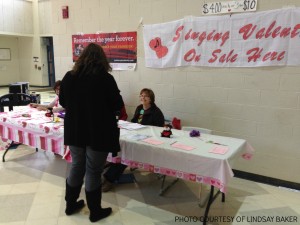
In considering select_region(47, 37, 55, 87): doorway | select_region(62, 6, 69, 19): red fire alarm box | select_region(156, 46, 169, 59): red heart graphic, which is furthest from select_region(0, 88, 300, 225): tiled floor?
select_region(47, 37, 55, 87): doorway

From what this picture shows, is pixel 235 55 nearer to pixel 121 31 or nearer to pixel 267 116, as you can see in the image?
pixel 267 116

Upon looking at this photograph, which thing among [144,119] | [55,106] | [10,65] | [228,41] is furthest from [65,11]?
[10,65]

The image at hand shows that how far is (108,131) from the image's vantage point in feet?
6.64

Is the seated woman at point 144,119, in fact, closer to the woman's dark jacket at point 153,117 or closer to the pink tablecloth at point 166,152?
the woman's dark jacket at point 153,117

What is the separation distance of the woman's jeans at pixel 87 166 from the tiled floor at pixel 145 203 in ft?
1.08

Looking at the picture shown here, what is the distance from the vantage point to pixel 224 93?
3051 millimetres

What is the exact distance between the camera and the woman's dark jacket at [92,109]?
195 cm

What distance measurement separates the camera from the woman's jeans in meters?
2.07

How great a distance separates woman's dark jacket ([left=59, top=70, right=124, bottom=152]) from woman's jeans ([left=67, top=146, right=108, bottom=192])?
0.24 ft

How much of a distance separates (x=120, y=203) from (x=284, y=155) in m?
1.75

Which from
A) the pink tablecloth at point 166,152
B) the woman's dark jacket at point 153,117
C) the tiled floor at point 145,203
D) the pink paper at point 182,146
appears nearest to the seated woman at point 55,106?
the pink tablecloth at point 166,152

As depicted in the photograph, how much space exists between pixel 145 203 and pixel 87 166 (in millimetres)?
741

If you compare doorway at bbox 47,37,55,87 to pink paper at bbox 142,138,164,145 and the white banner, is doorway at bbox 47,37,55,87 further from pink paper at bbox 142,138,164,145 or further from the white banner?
pink paper at bbox 142,138,164,145

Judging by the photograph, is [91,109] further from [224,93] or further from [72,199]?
[224,93]
